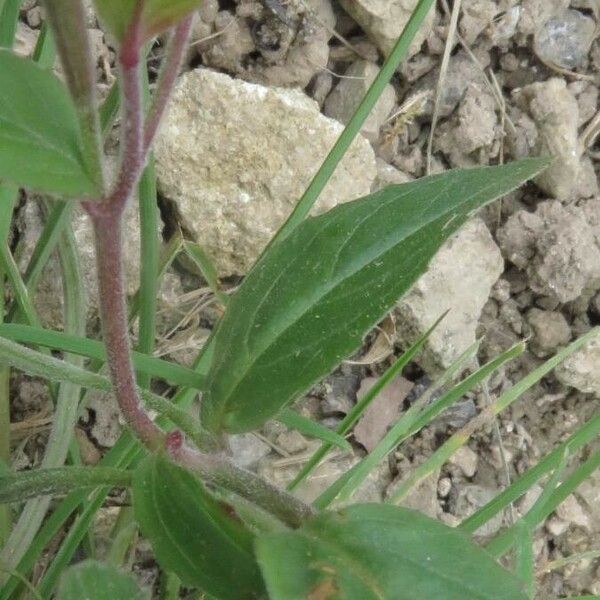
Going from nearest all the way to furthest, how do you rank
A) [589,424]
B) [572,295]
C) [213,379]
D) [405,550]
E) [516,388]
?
[405,550]
[213,379]
[589,424]
[516,388]
[572,295]

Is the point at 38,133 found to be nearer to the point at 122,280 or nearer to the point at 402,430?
the point at 122,280

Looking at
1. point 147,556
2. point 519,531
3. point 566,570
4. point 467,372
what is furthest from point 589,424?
point 147,556

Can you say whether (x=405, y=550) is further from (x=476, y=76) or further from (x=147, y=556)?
(x=476, y=76)

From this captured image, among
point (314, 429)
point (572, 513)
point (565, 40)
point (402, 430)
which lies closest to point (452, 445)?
point (402, 430)

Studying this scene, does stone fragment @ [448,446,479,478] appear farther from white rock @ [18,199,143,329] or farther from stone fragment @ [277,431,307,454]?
white rock @ [18,199,143,329]

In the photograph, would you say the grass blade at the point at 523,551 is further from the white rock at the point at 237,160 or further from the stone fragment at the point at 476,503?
the white rock at the point at 237,160

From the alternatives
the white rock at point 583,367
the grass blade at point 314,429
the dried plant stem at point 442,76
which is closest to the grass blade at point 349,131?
the grass blade at point 314,429

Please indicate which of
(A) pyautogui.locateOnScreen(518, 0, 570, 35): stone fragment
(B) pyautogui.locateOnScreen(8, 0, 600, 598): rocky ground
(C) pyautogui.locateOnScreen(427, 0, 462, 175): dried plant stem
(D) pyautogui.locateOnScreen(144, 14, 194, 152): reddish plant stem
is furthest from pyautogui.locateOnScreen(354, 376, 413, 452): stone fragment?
(D) pyautogui.locateOnScreen(144, 14, 194, 152): reddish plant stem
